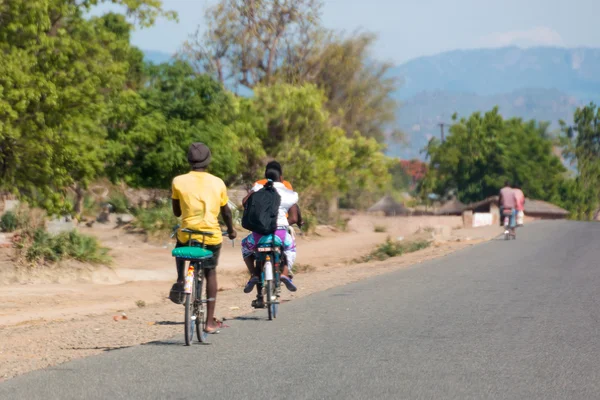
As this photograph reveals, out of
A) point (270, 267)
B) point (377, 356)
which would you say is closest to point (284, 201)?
point (270, 267)

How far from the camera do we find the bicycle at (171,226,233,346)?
943 cm

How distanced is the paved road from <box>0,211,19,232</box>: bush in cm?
1174

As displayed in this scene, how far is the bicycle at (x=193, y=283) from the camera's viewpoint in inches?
371

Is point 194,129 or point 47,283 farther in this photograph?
point 194,129

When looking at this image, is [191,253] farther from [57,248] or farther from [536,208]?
[536,208]

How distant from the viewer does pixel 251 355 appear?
29.8 ft

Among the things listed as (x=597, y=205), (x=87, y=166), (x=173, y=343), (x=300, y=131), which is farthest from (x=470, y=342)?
(x=597, y=205)

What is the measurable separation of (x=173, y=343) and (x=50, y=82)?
43.4ft

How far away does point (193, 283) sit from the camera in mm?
9516

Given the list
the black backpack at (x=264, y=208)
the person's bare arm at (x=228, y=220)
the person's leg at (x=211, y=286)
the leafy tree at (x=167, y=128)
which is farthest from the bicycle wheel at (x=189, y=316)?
the leafy tree at (x=167, y=128)

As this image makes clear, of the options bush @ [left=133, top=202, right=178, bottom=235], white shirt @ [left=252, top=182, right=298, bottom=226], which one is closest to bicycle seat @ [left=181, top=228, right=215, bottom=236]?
white shirt @ [left=252, top=182, right=298, bottom=226]

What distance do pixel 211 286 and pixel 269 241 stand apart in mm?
2024

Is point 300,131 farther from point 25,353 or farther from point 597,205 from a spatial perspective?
point 597,205

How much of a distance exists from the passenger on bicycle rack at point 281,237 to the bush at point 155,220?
22.7 m
